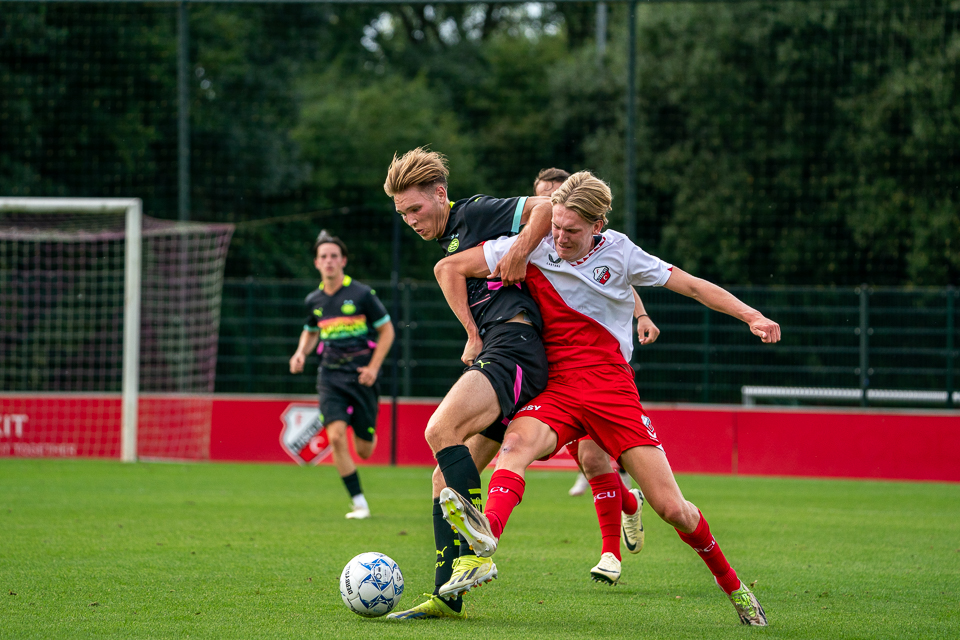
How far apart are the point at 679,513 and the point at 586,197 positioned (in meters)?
1.34

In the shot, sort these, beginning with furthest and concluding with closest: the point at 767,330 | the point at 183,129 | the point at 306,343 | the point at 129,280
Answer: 1. the point at 183,129
2. the point at 129,280
3. the point at 306,343
4. the point at 767,330

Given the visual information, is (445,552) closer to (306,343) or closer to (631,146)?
(306,343)

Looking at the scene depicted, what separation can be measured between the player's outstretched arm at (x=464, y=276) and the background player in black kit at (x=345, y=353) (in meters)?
3.78

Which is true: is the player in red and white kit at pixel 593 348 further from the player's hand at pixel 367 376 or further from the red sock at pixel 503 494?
the player's hand at pixel 367 376

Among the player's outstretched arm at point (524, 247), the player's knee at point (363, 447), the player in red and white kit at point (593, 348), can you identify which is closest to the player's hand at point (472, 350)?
the player in red and white kit at point (593, 348)

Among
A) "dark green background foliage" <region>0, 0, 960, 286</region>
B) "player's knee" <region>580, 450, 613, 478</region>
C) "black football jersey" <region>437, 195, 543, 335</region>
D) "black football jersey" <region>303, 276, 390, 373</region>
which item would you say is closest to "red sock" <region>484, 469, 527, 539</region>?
"black football jersey" <region>437, 195, 543, 335</region>

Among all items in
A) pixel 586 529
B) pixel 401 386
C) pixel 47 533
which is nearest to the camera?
pixel 47 533

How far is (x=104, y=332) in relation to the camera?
14.9 metres

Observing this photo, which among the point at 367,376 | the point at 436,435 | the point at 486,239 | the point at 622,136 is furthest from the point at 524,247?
the point at 622,136

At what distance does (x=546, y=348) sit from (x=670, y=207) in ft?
44.0

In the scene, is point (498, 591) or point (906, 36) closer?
point (498, 591)

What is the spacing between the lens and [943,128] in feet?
51.5

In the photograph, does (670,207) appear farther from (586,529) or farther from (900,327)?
(586,529)

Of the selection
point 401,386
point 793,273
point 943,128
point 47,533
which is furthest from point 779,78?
point 47,533
